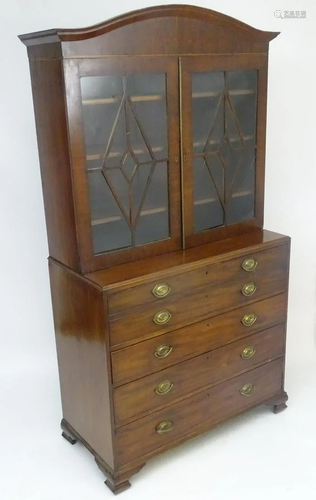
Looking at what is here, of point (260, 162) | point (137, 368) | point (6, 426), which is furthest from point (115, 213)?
point (6, 426)

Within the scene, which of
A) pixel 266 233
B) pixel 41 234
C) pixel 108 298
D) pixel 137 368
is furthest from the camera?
pixel 41 234

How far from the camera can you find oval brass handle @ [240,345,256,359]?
2.29 m

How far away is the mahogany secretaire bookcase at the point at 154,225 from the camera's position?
1.84 meters

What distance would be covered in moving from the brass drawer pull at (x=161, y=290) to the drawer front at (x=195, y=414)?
0.46 metres

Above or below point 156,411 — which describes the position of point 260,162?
above

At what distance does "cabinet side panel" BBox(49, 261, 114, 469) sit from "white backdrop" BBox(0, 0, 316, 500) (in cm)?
19

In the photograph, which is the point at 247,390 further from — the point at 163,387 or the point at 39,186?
the point at 39,186

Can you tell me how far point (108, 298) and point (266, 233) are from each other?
2.72 feet

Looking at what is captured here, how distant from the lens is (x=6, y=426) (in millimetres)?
2416

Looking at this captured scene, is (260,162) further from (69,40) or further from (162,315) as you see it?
(69,40)

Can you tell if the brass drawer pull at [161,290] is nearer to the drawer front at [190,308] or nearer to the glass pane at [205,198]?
the drawer front at [190,308]

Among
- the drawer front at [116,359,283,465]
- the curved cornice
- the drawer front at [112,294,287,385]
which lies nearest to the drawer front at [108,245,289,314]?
the drawer front at [112,294,287,385]

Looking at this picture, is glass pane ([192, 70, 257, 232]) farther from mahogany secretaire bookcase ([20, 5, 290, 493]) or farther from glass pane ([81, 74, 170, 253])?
glass pane ([81, 74, 170, 253])

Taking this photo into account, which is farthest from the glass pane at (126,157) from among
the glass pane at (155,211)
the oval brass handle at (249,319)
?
the oval brass handle at (249,319)
